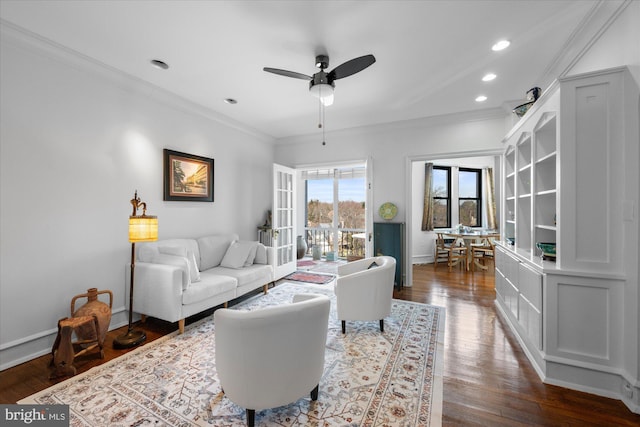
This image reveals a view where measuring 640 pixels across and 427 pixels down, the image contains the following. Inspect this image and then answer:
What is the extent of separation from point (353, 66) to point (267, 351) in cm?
231

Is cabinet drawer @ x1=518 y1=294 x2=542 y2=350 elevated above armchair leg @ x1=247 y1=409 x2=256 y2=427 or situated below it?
above

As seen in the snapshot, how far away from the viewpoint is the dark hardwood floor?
5.57 ft

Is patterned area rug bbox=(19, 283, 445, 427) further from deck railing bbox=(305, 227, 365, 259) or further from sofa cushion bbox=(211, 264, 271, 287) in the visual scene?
deck railing bbox=(305, 227, 365, 259)

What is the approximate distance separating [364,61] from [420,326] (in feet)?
9.28

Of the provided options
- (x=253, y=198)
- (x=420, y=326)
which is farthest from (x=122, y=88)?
(x=420, y=326)

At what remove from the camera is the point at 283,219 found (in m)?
5.17

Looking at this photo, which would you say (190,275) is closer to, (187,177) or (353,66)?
(187,177)

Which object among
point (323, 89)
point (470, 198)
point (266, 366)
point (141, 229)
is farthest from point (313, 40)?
point (470, 198)

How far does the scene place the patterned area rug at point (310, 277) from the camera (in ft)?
16.0

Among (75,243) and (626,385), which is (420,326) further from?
(75,243)

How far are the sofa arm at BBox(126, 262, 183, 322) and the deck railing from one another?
15.9ft

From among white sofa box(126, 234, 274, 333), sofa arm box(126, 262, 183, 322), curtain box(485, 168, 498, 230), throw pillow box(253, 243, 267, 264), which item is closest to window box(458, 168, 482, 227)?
curtain box(485, 168, 498, 230)

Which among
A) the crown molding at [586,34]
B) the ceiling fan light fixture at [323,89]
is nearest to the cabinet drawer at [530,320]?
the crown molding at [586,34]

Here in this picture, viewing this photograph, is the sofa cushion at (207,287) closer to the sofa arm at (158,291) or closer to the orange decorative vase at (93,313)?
the sofa arm at (158,291)
